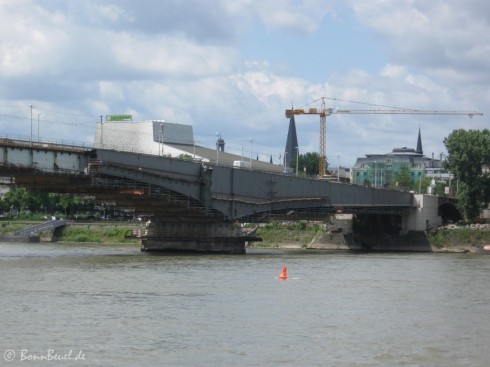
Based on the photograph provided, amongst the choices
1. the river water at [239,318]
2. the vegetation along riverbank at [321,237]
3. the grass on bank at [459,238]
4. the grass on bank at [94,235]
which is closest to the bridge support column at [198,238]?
the vegetation along riverbank at [321,237]

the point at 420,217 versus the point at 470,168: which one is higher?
the point at 470,168

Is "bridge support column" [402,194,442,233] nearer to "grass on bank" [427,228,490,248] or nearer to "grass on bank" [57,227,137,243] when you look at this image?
"grass on bank" [427,228,490,248]

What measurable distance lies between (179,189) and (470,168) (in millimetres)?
65533

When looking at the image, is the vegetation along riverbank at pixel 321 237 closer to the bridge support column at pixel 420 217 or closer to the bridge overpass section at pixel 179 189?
the bridge support column at pixel 420 217

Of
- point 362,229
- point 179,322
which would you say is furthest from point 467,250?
point 179,322

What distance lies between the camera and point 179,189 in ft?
370

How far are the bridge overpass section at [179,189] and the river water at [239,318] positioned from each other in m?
19.6

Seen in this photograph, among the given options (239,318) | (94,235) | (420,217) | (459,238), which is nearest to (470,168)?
(420,217)

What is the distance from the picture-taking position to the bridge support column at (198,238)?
11988cm

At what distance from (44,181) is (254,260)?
23.7 m

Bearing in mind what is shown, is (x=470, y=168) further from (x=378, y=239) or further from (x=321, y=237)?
(x=321, y=237)

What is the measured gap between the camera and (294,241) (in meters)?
165

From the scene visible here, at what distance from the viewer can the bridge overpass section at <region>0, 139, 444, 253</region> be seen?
102m

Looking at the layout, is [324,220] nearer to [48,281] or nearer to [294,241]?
[294,241]
